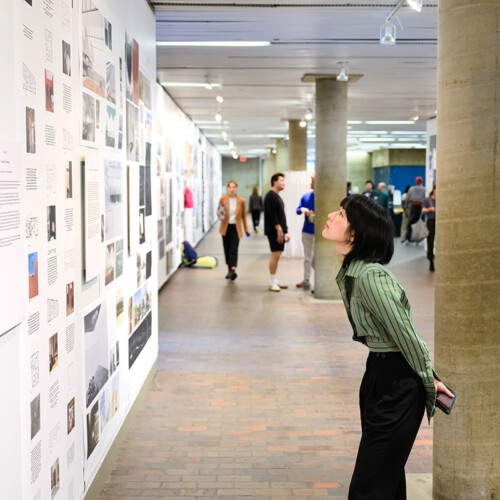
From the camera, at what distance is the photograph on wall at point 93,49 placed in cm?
373

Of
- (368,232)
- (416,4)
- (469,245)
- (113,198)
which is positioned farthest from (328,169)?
(368,232)

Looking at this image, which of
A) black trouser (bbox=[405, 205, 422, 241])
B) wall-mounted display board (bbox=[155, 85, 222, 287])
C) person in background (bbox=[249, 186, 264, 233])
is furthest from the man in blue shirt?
person in background (bbox=[249, 186, 264, 233])

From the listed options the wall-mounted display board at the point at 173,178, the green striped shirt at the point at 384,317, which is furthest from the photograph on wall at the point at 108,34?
the wall-mounted display board at the point at 173,178

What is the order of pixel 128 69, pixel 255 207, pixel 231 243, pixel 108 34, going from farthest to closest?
pixel 255 207 → pixel 231 243 → pixel 128 69 → pixel 108 34

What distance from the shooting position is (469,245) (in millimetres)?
3615

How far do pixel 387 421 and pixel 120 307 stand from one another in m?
2.38

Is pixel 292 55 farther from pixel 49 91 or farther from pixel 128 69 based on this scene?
pixel 49 91

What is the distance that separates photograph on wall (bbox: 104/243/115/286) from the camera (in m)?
4.32

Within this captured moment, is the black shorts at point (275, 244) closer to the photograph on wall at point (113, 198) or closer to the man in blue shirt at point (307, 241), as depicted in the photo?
the man in blue shirt at point (307, 241)

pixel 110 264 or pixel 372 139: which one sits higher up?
pixel 372 139

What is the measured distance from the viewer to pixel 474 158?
11.8 feet

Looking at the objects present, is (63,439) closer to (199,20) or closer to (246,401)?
(246,401)

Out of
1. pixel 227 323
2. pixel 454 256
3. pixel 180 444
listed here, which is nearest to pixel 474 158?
pixel 454 256

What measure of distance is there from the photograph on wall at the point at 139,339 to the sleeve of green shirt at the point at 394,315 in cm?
272
